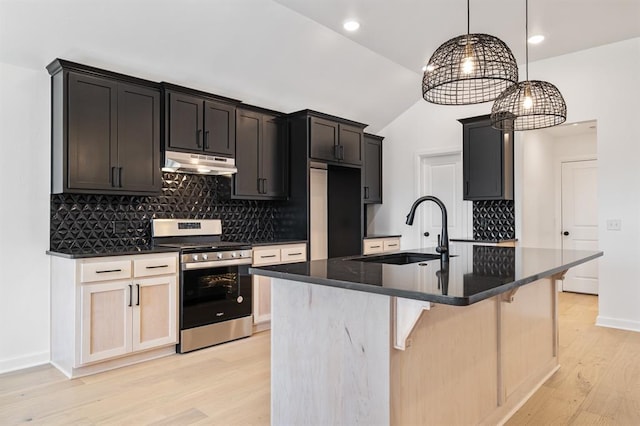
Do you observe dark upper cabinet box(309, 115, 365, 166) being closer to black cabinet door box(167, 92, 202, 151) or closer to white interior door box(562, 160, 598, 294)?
black cabinet door box(167, 92, 202, 151)

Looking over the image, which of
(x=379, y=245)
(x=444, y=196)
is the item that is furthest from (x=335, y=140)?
(x=444, y=196)

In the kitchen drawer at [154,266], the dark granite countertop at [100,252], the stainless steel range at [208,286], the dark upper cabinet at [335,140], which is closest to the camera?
the dark granite countertop at [100,252]

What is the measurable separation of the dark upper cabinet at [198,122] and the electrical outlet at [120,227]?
79cm

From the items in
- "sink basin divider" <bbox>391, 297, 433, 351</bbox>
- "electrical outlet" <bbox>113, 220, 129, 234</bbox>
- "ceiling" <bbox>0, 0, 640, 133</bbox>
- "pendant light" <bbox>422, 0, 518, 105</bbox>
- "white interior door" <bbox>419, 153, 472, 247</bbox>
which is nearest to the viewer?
"sink basin divider" <bbox>391, 297, 433, 351</bbox>

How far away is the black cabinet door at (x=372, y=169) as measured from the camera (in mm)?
6211

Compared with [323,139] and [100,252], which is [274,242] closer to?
[323,139]

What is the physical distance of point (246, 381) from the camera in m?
3.00

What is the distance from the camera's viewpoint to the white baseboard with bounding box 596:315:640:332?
14.5 feet

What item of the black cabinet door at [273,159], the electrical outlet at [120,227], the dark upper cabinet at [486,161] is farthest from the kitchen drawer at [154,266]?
the dark upper cabinet at [486,161]

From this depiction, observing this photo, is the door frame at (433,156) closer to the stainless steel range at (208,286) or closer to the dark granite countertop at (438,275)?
the stainless steel range at (208,286)

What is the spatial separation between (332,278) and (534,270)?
3.25 ft

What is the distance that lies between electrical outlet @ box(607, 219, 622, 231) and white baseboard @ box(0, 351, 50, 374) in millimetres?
5490

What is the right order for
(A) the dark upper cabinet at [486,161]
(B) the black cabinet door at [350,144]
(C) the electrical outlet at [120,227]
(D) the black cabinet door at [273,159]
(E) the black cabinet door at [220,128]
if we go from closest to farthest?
(C) the electrical outlet at [120,227], (E) the black cabinet door at [220,128], (D) the black cabinet door at [273,159], (A) the dark upper cabinet at [486,161], (B) the black cabinet door at [350,144]

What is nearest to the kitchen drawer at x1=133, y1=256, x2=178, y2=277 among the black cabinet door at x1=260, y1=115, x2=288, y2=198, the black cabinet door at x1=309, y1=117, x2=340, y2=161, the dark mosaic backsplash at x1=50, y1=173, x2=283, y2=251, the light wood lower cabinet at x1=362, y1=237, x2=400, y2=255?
the dark mosaic backsplash at x1=50, y1=173, x2=283, y2=251
